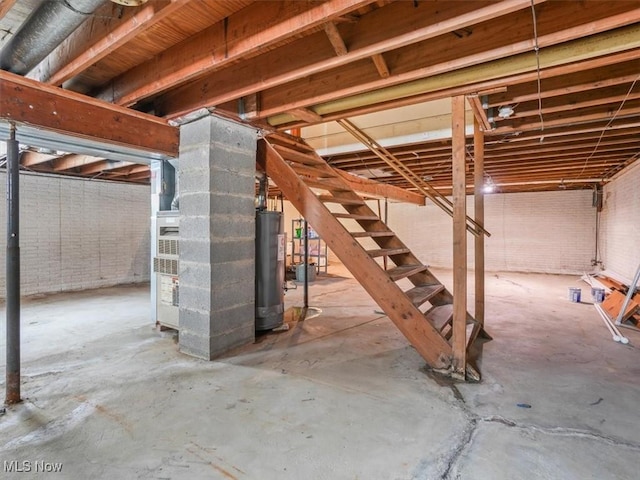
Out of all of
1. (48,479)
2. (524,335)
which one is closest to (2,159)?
(48,479)

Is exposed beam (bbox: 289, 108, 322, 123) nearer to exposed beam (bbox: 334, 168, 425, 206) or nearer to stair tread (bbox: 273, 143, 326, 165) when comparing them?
stair tread (bbox: 273, 143, 326, 165)

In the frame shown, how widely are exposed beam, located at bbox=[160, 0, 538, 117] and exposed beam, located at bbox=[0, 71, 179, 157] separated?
0.37 m

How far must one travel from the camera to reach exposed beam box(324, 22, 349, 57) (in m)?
1.86

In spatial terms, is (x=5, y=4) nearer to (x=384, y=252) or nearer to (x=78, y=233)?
(x=384, y=252)

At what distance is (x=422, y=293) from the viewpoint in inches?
131

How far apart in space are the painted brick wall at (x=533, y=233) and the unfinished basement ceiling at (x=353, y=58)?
5.25 m

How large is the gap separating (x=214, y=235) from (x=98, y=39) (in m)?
1.56

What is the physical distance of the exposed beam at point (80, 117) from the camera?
2.20 metres

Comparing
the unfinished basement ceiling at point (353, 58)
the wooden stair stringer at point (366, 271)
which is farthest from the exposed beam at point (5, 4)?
the wooden stair stringer at point (366, 271)

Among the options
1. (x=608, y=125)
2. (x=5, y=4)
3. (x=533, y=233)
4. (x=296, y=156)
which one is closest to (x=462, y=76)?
(x=296, y=156)

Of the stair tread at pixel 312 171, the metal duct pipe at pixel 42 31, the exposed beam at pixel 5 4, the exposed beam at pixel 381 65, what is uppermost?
the exposed beam at pixel 381 65

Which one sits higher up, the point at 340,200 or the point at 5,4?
the point at 5,4

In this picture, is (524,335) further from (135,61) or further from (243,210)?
(135,61)

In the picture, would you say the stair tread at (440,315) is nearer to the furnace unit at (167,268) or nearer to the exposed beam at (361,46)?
the exposed beam at (361,46)
